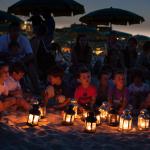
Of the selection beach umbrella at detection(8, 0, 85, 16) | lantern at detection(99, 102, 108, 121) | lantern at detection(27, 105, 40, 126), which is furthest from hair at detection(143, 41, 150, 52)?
lantern at detection(27, 105, 40, 126)

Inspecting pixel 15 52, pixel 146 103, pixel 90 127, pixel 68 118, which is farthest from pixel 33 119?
pixel 15 52

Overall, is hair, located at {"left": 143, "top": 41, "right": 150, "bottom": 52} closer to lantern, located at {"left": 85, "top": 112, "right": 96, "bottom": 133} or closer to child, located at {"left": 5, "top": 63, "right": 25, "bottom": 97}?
child, located at {"left": 5, "top": 63, "right": 25, "bottom": 97}

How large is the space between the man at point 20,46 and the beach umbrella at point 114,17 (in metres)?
4.17

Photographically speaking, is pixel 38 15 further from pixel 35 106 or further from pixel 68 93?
pixel 35 106

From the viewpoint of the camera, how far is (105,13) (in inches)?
473

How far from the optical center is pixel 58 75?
731 centimetres

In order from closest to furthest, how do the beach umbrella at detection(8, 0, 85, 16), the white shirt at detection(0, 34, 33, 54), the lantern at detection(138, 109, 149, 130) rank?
the lantern at detection(138, 109, 149, 130) → the white shirt at detection(0, 34, 33, 54) → the beach umbrella at detection(8, 0, 85, 16)

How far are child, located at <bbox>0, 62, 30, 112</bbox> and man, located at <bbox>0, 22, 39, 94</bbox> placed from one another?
1.60 meters

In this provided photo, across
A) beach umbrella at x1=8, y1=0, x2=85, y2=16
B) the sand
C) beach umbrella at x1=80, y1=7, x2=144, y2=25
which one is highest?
beach umbrella at x1=80, y1=7, x2=144, y2=25

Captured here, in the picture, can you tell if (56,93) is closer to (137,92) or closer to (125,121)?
(137,92)

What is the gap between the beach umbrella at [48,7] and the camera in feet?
31.6

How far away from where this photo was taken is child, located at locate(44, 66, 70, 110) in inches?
281

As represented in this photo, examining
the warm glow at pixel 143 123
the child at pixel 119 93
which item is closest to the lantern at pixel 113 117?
the warm glow at pixel 143 123

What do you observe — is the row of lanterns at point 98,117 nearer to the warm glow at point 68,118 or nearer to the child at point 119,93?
the warm glow at point 68,118
